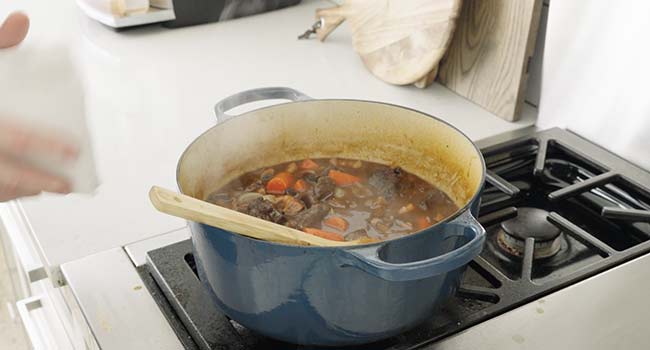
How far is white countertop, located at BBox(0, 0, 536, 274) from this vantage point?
957 millimetres

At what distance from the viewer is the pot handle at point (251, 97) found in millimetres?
875

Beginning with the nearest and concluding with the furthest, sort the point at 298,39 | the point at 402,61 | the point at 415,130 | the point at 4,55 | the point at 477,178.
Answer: the point at 4,55, the point at 477,178, the point at 415,130, the point at 402,61, the point at 298,39

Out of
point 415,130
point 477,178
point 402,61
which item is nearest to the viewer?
point 477,178

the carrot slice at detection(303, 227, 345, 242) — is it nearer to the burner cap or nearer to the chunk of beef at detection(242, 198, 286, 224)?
the chunk of beef at detection(242, 198, 286, 224)

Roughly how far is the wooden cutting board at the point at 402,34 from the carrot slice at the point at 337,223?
1.72 ft

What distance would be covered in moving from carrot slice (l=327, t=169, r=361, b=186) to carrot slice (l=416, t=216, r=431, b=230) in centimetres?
11

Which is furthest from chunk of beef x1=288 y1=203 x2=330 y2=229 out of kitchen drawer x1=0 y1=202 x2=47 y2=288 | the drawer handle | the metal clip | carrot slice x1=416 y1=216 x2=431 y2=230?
the metal clip

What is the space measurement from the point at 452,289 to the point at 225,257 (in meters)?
0.22

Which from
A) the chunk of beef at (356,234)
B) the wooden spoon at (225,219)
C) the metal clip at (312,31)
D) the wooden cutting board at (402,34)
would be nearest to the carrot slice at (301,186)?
the chunk of beef at (356,234)

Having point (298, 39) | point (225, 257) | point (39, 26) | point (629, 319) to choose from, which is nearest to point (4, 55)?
point (39, 26)

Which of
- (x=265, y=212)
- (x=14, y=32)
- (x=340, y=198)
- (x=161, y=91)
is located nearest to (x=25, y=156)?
(x=14, y=32)

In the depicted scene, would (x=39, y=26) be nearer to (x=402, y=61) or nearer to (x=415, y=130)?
(x=415, y=130)

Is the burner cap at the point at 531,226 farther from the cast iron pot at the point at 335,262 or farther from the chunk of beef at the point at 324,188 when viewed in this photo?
the chunk of beef at the point at 324,188

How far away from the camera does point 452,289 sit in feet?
2.29
